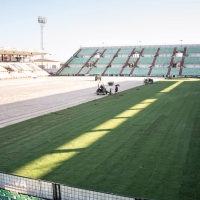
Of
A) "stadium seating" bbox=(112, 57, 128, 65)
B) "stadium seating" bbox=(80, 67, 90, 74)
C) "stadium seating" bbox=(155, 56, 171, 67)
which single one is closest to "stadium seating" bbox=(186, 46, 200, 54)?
"stadium seating" bbox=(155, 56, 171, 67)

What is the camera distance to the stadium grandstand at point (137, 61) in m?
93.5

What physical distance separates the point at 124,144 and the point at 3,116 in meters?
11.9

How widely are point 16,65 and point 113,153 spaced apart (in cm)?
8289

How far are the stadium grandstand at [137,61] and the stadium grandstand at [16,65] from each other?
47.8 feet

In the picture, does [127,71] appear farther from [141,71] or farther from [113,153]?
[113,153]

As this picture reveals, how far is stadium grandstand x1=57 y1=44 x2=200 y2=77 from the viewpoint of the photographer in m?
93.5

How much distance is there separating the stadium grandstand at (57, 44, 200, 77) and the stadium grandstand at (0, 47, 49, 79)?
14.6 meters

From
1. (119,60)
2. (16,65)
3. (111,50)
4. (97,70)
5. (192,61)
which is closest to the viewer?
(16,65)

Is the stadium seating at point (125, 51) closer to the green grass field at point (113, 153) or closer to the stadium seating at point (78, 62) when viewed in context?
the stadium seating at point (78, 62)

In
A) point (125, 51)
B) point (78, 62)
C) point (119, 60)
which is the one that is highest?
point (125, 51)

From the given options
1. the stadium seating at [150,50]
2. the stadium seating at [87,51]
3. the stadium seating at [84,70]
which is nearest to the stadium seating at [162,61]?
the stadium seating at [150,50]

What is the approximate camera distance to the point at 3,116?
809 inches

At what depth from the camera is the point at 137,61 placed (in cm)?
10244

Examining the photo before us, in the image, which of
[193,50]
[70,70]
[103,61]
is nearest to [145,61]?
[103,61]
